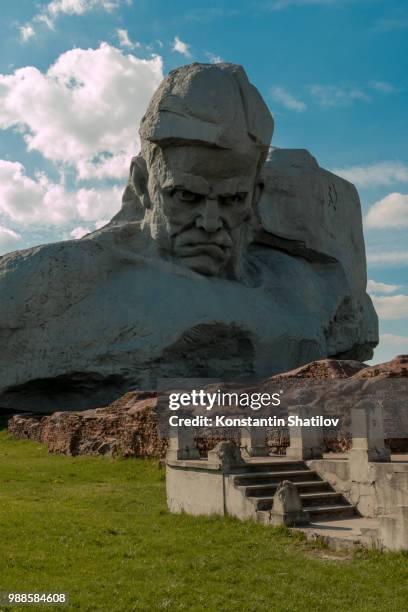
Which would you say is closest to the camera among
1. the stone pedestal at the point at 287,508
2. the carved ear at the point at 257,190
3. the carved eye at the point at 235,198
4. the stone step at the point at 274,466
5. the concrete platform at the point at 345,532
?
the concrete platform at the point at 345,532

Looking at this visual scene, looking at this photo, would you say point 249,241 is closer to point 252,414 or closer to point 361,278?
point 361,278

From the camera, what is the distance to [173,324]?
668 inches

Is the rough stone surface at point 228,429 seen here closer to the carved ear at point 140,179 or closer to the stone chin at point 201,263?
the stone chin at point 201,263

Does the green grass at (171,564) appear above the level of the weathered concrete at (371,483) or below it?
below

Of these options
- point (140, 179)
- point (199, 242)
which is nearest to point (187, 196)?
point (199, 242)

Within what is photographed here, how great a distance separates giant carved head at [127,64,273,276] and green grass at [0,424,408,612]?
10524mm

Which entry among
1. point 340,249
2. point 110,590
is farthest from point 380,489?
point 340,249

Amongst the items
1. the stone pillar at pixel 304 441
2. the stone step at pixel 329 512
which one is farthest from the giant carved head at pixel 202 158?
the stone step at pixel 329 512

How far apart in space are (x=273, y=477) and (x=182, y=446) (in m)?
1.30

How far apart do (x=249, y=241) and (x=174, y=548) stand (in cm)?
1561

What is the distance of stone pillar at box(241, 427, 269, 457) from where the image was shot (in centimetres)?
941

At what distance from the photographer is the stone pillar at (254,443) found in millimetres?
9406

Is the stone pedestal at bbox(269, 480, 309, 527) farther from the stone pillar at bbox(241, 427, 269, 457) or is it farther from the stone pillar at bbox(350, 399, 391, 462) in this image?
the stone pillar at bbox(241, 427, 269, 457)

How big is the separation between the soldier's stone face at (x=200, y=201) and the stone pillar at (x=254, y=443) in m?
9.35
